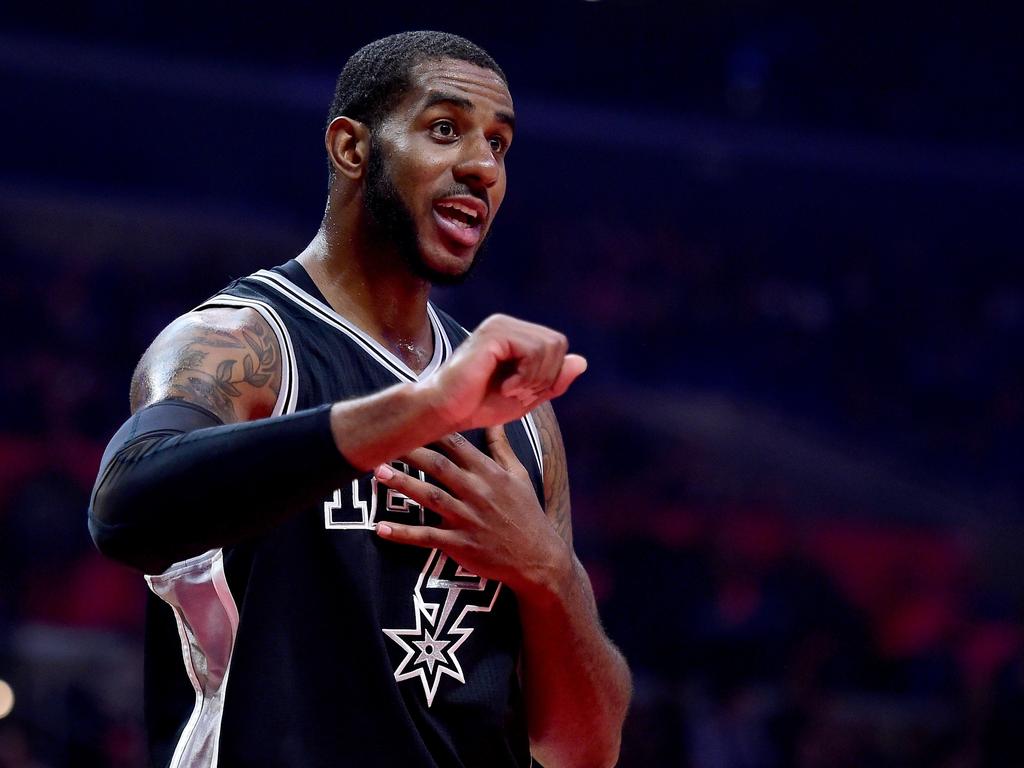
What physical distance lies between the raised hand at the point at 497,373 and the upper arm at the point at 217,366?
0.44 metres

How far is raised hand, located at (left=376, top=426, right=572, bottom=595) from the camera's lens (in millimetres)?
2299

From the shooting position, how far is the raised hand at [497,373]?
72.6 inches

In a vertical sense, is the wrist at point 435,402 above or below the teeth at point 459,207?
below

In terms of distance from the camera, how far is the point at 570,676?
2539 mm

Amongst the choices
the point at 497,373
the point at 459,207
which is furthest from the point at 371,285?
the point at 497,373

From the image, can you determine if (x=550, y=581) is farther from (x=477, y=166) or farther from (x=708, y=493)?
(x=708, y=493)

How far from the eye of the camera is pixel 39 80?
11.2 m

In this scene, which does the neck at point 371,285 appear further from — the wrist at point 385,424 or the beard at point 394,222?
the wrist at point 385,424

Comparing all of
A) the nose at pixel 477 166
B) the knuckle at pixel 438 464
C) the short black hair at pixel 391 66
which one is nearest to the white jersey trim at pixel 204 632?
the knuckle at pixel 438 464

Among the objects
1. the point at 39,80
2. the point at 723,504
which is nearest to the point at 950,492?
the point at 723,504

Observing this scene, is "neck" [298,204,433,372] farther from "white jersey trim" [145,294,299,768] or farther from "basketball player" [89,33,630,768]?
"white jersey trim" [145,294,299,768]

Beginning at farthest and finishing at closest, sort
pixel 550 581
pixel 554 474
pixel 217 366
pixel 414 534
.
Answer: pixel 554 474
pixel 550 581
pixel 414 534
pixel 217 366

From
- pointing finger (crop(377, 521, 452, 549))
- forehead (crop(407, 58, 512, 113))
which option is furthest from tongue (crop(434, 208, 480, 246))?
pointing finger (crop(377, 521, 452, 549))

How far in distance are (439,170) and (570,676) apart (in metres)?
0.99
